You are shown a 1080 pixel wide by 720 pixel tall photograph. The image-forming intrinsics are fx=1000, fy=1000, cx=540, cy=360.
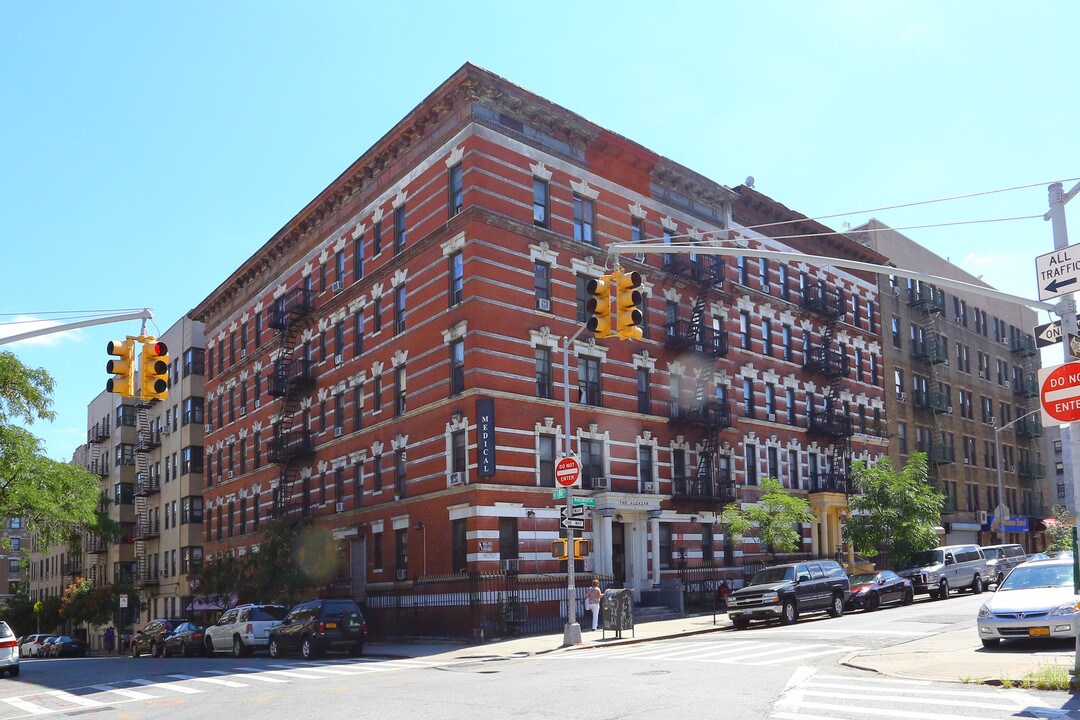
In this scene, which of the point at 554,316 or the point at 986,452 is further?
the point at 986,452

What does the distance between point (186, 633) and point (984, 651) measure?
28.4 metres

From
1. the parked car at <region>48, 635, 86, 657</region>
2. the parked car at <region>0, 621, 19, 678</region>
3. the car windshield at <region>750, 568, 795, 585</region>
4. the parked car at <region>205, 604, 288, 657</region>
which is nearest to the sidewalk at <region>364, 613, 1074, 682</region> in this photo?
the car windshield at <region>750, 568, 795, 585</region>

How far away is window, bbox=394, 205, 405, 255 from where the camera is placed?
39.4 metres

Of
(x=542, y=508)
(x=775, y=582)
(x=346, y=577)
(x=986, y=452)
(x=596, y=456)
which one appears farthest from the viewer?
(x=986, y=452)

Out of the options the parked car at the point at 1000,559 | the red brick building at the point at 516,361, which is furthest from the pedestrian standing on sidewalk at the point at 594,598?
the parked car at the point at 1000,559

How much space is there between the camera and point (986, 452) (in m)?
68.2

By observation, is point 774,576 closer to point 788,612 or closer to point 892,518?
point 788,612

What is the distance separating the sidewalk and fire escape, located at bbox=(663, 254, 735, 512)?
9.05 metres

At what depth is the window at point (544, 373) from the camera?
35656 millimetres

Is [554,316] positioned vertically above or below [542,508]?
above

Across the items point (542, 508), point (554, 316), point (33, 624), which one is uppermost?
point (554, 316)

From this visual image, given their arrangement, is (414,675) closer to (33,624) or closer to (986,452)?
(986,452)

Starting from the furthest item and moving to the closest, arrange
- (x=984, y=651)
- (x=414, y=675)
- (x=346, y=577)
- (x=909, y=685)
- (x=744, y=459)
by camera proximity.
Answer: (x=744, y=459) → (x=346, y=577) → (x=414, y=675) → (x=984, y=651) → (x=909, y=685)

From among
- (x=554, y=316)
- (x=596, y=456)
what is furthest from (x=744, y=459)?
(x=554, y=316)
